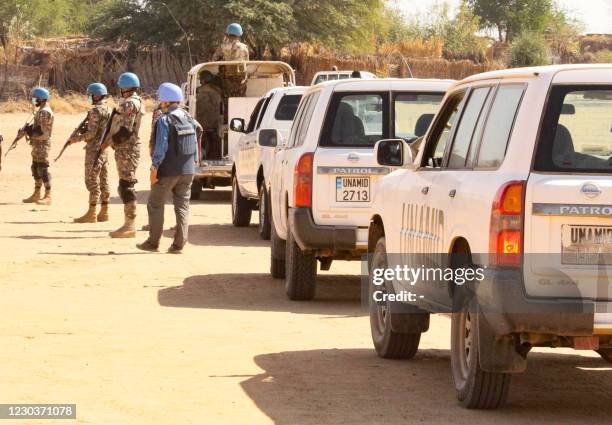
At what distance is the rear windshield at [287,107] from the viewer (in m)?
19.9

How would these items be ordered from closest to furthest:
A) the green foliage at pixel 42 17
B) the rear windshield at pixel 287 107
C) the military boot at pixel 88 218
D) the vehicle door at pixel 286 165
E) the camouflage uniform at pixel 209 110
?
the vehicle door at pixel 286 165 → the rear windshield at pixel 287 107 → the military boot at pixel 88 218 → the camouflage uniform at pixel 209 110 → the green foliage at pixel 42 17

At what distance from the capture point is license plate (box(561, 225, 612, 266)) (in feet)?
24.5

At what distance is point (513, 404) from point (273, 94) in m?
12.2

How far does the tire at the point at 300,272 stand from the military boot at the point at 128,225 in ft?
19.6

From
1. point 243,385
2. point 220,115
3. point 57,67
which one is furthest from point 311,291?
point 57,67

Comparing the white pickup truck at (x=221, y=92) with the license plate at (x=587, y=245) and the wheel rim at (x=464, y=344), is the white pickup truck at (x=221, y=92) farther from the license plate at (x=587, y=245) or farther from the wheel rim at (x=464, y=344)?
the license plate at (x=587, y=245)

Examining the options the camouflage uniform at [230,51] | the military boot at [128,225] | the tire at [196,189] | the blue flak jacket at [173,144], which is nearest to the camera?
the blue flak jacket at [173,144]

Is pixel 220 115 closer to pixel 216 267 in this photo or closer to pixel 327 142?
pixel 216 267

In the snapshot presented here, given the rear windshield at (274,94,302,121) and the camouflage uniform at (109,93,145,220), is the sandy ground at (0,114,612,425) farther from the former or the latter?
the rear windshield at (274,94,302,121)

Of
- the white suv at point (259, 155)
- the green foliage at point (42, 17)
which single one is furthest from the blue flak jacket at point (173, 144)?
the green foliage at point (42, 17)

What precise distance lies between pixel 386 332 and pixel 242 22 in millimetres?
41970

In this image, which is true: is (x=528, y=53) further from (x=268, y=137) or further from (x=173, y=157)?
(x=268, y=137)

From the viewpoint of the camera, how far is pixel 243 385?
29.5 ft

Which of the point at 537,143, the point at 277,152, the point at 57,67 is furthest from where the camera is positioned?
the point at 57,67
